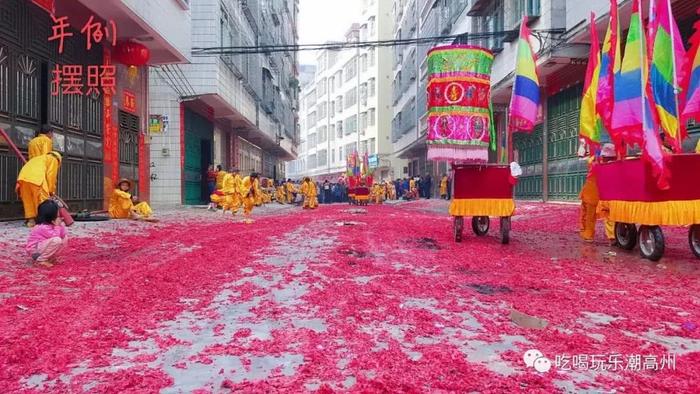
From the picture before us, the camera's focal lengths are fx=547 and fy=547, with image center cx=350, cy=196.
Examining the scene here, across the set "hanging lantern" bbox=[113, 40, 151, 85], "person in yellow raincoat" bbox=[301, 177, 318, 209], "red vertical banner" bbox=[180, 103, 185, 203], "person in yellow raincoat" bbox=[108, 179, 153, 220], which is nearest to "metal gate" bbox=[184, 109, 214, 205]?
"red vertical banner" bbox=[180, 103, 185, 203]

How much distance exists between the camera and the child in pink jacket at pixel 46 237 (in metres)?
5.73

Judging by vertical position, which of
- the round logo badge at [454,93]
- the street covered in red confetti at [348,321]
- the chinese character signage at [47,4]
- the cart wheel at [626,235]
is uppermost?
the chinese character signage at [47,4]

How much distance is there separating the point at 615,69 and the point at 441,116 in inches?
101

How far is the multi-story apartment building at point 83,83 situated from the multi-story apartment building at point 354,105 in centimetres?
3994

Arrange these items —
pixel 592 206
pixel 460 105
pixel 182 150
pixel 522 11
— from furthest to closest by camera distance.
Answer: pixel 182 150
pixel 522 11
pixel 460 105
pixel 592 206

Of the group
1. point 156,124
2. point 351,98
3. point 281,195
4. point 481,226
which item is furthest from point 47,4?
point 351,98

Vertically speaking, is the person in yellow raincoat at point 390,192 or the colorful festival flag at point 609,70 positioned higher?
the colorful festival flag at point 609,70

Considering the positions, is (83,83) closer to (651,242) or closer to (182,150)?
(182,150)

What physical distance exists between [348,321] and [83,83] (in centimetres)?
1126

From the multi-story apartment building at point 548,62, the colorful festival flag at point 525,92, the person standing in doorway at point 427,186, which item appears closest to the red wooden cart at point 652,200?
the colorful festival flag at point 525,92

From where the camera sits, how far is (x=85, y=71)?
1263 centimetres

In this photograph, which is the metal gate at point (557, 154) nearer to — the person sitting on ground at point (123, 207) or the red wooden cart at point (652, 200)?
the red wooden cart at point (652, 200)

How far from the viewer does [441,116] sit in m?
8.49

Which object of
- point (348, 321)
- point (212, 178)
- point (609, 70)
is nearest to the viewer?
point (348, 321)
